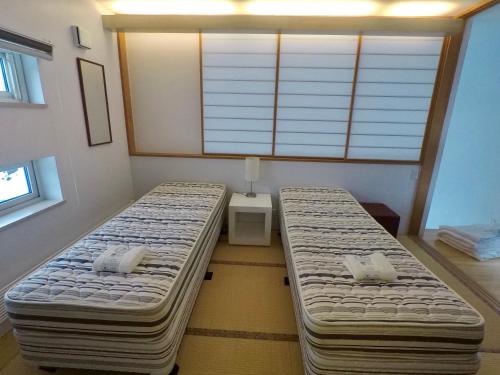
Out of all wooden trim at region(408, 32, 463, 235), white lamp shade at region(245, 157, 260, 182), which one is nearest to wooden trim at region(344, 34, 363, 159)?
wooden trim at region(408, 32, 463, 235)

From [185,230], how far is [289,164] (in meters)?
1.54

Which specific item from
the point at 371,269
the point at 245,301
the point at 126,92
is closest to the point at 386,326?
the point at 371,269

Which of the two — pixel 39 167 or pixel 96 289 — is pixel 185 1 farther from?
pixel 96 289

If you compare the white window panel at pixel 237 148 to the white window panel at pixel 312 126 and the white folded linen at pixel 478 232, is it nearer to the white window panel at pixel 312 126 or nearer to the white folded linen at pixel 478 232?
the white window panel at pixel 312 126

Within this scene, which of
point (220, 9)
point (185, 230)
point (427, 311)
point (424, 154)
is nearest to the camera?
point (427, 311)

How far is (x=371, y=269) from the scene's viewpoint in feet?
4.54

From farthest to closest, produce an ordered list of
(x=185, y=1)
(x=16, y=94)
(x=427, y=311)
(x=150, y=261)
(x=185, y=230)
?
(x=185, y=1)
(x=185, y=230)
(x=16, y=94)
(x=150, y=261)
(x=427, y=311)

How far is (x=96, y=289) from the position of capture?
1.24 metres

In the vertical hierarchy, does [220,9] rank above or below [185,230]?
above

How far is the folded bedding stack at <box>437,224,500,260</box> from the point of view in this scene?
100 inches

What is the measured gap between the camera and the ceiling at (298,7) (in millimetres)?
2229

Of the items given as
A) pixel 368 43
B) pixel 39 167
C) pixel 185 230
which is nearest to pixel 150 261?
→ pixel 185 230

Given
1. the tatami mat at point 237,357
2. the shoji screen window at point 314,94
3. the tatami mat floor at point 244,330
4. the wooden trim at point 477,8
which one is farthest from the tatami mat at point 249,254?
the wooden trim at point 477,8

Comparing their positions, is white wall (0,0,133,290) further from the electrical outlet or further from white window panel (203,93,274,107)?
the electrical outlet
